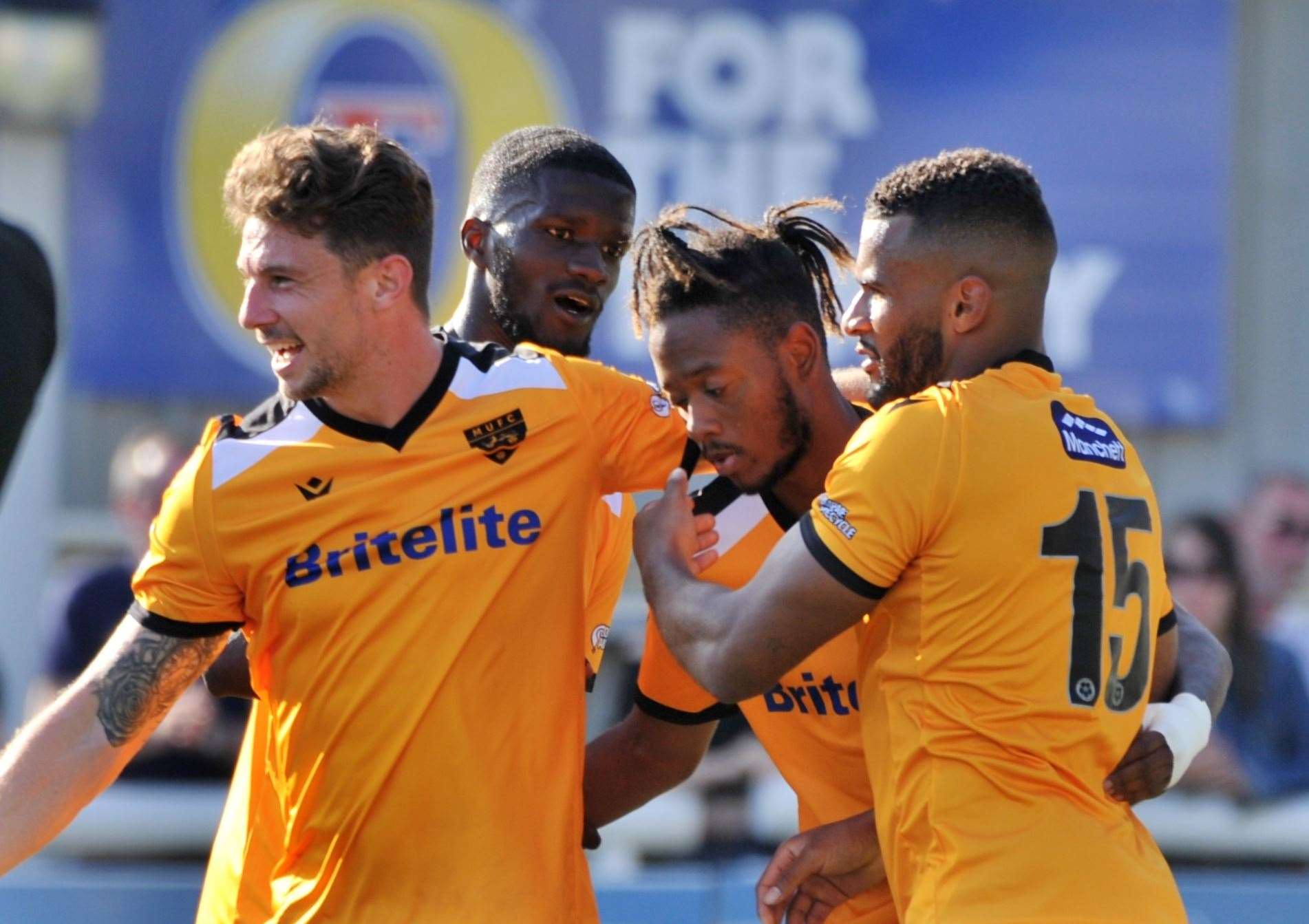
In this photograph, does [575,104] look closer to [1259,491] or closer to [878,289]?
[1259,491]

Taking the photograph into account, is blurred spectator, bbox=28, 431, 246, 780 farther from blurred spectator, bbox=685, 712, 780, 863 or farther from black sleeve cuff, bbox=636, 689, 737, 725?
black sleeve cuff, bbox=636, 689, 737, 725

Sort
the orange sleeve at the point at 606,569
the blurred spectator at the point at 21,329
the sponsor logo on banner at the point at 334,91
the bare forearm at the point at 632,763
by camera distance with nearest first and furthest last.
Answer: the blurred spectator at the point at 21,329 < the orange sleeve at the point at 606,569 < the bare forearm at the point at 632,763 < the sponsor logo on banner at the point at 334,91

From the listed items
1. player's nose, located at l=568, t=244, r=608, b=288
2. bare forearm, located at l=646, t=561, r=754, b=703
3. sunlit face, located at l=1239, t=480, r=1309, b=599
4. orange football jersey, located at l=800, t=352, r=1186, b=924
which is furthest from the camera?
sunlit face, located at l=1239, t=480, r=1309, b=599

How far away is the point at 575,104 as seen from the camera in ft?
30.3

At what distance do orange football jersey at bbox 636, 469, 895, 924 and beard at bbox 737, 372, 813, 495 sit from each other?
89 millimetres

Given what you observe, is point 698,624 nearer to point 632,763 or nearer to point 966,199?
point 632,763

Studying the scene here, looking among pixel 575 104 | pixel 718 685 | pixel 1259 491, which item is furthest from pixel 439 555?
pixel 575 104

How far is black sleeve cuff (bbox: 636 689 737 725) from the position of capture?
140 inches

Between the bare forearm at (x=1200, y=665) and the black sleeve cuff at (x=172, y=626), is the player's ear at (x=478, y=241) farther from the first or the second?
the bare forearm at (x=1200, y=665)

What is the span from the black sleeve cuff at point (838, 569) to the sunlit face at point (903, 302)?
380mm

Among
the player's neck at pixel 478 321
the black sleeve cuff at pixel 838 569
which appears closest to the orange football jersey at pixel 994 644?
the black sleeve cuff at pixel 838 569

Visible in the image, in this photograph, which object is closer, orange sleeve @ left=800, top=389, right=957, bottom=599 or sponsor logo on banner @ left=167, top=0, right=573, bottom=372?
orange sleeve @ left=800, top=389, right=957, bottom=599

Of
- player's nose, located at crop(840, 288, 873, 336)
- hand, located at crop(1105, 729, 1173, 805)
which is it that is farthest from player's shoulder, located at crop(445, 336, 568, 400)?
hand, located at crop(1105, 729, 1173, 805)

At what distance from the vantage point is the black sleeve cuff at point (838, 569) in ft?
9.38
